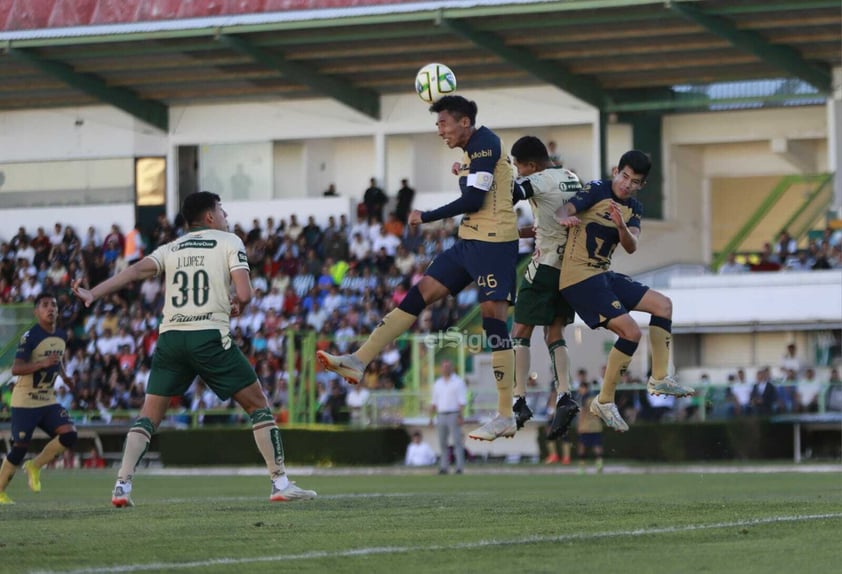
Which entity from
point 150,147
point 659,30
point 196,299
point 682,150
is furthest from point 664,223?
point 196,299

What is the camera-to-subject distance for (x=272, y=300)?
127 ft

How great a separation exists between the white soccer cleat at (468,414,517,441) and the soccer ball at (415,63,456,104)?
2.66m

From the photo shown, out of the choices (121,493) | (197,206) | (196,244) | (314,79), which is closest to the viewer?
(196,244)

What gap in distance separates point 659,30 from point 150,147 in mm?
15548

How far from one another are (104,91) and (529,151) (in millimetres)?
32509

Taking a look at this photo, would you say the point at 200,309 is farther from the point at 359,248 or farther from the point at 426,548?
the point at 359,248

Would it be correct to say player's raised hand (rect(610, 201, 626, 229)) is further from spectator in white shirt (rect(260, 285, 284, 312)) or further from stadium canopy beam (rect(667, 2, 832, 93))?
spectator in white shirt (rect(260, 285, 284, 312))

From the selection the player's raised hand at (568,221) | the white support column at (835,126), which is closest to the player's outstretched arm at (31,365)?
the player's raised hand at (568,221)

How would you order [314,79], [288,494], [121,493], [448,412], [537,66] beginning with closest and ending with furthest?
[121,493]
[288,494]
[448,412]
[537,66]
[314,79]

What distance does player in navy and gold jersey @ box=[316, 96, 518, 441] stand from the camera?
13078 millimetres

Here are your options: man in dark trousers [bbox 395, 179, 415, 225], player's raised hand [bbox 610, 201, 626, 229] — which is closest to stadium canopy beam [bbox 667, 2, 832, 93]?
man in dark trousers [bbox 395, 179, 415, 225]

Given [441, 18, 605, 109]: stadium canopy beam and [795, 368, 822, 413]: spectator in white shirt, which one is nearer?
[795, 368, 822, 413]: spectator in white shirt

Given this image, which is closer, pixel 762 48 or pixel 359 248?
pixel 762 48

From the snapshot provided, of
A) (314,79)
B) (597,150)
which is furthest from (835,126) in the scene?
(314,79)
